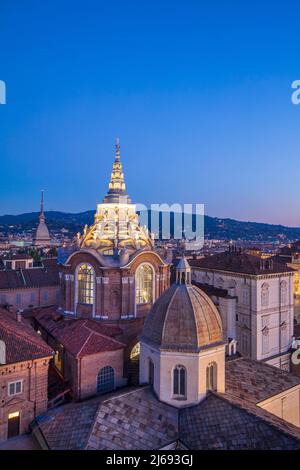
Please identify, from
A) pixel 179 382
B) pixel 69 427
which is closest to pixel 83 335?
pixel 69 427

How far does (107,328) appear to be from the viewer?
28.5 metres

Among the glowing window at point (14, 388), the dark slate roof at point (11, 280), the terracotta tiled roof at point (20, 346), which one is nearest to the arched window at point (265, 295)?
the terracotta tiled roof at point (20, 346)

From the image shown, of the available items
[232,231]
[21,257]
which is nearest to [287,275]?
[21,257]

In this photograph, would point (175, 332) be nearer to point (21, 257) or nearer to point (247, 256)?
point (247, 256)

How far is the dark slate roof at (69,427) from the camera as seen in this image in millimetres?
16781

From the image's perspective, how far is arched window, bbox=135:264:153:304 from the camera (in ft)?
102

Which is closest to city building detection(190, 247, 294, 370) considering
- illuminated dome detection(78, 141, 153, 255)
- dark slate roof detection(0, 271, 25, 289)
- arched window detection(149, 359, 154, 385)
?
illuminated dome detection(78, 141, 153, 255)

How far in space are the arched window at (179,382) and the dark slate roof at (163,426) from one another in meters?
0.86

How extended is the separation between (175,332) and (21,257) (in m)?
49.8

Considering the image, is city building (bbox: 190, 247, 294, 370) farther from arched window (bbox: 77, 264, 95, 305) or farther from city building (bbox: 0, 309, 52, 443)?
city building (bbox: 0, 309, 52, 443)

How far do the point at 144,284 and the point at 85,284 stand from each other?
5.11 metres

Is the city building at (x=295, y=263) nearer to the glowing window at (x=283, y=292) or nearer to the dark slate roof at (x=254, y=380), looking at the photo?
the glowing window at (x=283, y=292)

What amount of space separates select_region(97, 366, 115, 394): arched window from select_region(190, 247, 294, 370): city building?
1505 cm

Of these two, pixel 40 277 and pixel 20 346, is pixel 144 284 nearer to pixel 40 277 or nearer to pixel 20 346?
pixel 20 346
